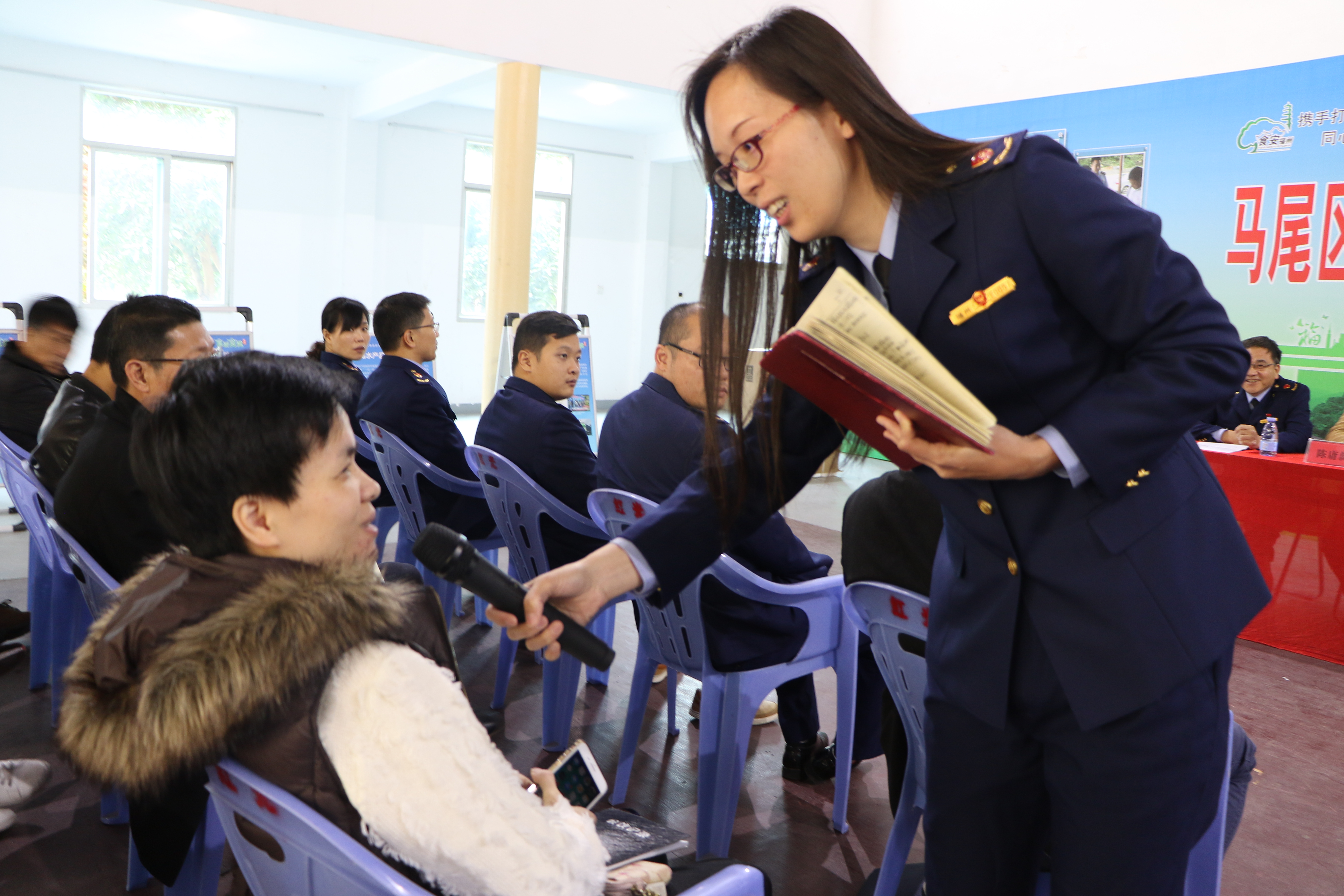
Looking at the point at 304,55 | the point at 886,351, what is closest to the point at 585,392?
the point at 304,55

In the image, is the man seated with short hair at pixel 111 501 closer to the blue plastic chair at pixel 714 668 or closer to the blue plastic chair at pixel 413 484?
the blue plastic chair at pixel 714 668

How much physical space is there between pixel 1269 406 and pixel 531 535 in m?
4.24

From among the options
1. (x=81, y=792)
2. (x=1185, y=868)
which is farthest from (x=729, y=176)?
(x=81, y=792)

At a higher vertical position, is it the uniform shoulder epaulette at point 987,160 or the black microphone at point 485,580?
the uniform shoulder epaulette at point 987,160

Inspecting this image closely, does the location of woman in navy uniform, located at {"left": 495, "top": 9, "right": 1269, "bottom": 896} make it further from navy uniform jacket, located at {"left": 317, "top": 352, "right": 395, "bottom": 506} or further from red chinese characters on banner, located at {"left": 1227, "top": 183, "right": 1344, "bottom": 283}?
red chinese characters on banner, located at {"left": 1227, "top": 183, "right": 1344, "bottom": 283}

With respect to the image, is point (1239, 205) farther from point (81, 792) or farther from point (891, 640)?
point (81, 792)

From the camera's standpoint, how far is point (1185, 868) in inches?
40.1

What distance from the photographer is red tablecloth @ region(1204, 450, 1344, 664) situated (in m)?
3.77

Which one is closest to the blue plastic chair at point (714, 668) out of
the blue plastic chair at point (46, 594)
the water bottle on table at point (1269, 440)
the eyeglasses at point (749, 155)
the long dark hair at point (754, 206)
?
the long dark hair at point (754, 206)

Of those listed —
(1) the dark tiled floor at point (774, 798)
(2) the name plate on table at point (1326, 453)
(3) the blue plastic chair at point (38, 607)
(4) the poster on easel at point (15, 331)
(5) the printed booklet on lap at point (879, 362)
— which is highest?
(5) the printed booklet on lap at point (879, 362)

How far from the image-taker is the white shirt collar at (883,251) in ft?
3.43

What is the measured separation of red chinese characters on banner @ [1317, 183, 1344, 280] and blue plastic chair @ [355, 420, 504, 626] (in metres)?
4.25

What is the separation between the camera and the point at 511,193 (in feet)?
21.0

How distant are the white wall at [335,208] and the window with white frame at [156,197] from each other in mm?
145
